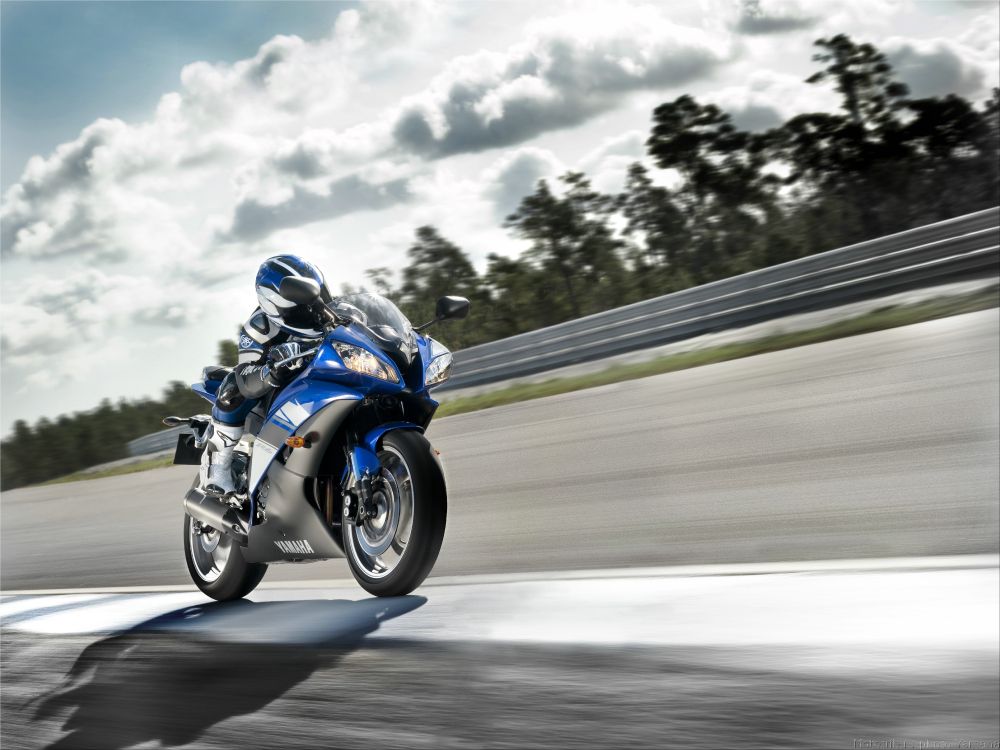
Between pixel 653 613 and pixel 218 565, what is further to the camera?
pixel 218 565

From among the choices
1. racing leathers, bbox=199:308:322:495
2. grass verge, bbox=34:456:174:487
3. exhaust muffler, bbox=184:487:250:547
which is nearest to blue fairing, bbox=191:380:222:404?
racing leathers, bbox=199:308:322:495

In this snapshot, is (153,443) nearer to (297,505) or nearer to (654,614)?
(297,505)

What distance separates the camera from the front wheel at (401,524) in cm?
416

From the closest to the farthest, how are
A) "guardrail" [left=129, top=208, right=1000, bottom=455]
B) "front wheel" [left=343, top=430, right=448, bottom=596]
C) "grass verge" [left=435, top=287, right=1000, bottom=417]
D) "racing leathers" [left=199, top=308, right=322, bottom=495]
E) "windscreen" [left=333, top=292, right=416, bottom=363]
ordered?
"front wheel" [left=343, top=430, right=448, bottom=596], "windscreen" [left=333, top=292, right=416, bottom=363], "racing leathers" [left=199, top=308, right=322, bottom=495], "grass verge" [left=435, top=287, right=1000, bottom=417], "guardrail" [left=129, top=208, right=1000, bottom=455]

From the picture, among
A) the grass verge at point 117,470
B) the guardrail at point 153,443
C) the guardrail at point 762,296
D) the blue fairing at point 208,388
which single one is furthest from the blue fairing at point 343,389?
the guardrail at point 153,443

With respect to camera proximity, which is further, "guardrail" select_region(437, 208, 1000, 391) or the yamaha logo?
"guardrail" select_region(437, 208, 1000, 391)

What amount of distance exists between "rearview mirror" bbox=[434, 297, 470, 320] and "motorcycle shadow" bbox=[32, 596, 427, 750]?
125 cm

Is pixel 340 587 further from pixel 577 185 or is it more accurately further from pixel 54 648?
pixel 577 185

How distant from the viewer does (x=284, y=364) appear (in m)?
4.67

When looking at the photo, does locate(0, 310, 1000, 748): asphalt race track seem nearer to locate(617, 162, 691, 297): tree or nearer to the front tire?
the front tire

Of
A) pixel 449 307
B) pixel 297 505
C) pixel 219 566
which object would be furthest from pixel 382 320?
pixel 219 566

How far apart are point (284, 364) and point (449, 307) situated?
779 millimetres

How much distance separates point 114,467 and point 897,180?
45.5ft

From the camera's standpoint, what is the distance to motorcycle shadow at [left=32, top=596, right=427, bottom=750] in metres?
3.13
